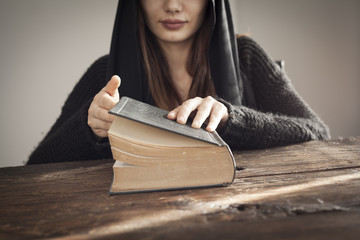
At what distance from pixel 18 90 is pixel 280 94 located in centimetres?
194

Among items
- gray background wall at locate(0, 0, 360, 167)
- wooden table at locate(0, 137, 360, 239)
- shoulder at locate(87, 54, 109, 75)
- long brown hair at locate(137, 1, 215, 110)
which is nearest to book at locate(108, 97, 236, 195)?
wooden table at locate(0, 137, 360, 239)

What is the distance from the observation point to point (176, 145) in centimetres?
42

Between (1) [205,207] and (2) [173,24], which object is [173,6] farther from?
(1) [205,207]

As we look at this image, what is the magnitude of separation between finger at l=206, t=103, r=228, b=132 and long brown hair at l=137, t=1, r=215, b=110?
1.66 ft

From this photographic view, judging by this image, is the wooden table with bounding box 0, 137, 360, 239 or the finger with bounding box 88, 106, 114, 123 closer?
the wooden table with bounding box 0, 137, 360, 239

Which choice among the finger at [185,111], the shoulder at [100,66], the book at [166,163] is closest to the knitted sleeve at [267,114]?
the finger at [185,111]

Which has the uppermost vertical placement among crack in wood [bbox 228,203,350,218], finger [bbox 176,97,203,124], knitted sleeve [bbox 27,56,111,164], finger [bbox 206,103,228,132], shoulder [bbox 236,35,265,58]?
shoulder [bbox 236,35,265,58]

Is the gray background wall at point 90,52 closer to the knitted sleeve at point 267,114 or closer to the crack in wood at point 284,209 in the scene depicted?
the knitted sleeve at point 267,114

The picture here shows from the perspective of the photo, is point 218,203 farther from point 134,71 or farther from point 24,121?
point 24,121

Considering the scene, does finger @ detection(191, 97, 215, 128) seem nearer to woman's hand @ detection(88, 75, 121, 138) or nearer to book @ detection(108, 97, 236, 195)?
book @ detection(108, 97, 236, 195)

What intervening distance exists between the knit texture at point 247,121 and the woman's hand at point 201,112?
2.8 inches

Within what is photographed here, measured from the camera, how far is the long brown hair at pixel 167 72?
1.12 metres

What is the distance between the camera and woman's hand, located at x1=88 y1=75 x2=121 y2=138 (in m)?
0.60

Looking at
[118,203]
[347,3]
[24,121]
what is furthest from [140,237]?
[347,3]
